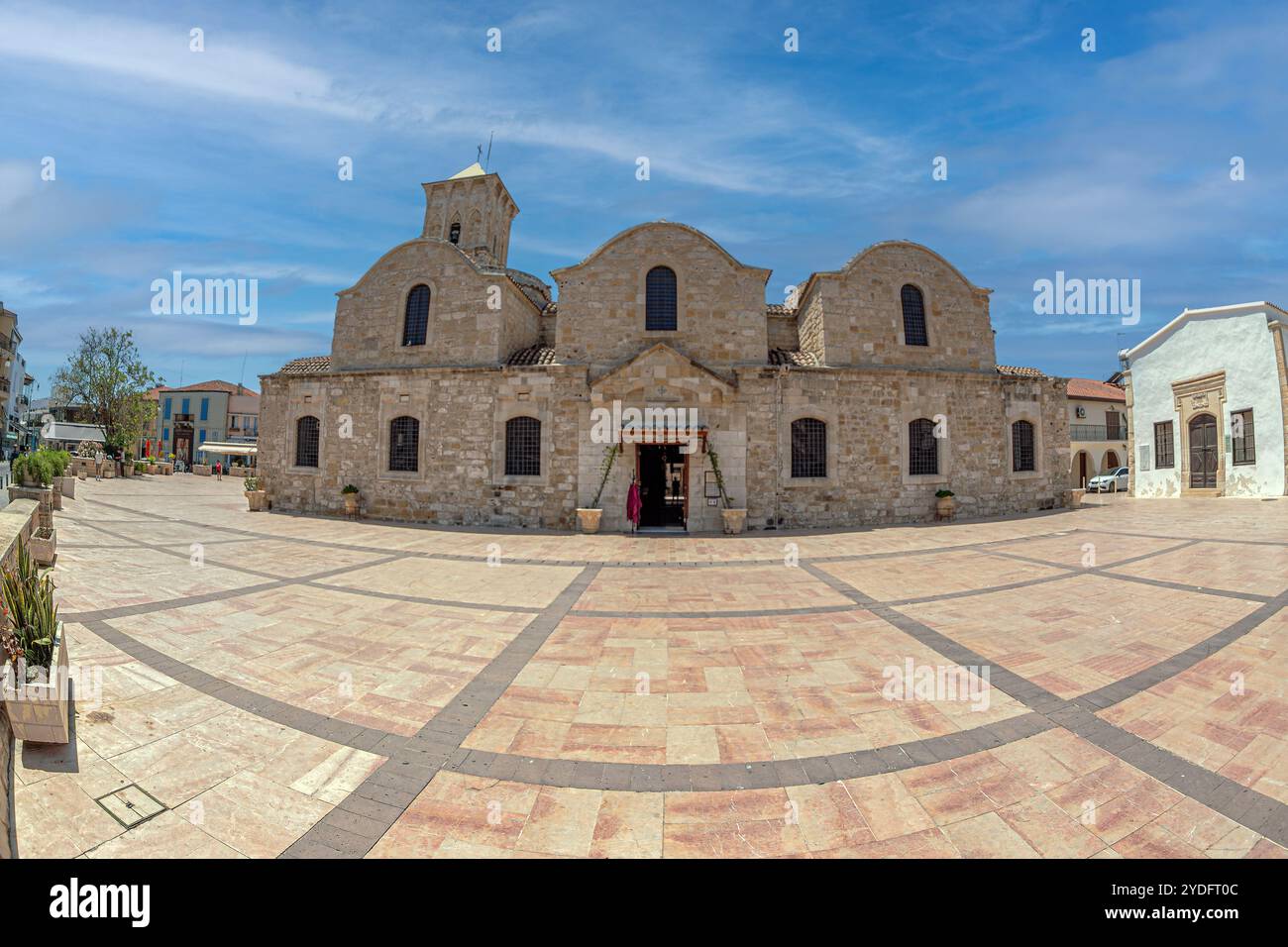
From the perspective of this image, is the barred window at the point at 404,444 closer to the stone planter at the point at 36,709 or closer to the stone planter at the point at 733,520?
the stone planter at the point at 733,520

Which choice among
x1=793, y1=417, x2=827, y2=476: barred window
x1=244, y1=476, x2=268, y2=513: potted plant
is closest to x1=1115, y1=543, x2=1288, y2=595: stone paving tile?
x1=793, y1=417, x2=827, y2=476: barred window

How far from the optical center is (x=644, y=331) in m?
15.3

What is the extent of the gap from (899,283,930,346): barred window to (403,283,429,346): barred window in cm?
1628

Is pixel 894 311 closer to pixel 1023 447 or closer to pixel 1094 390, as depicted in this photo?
pixel 1023 447

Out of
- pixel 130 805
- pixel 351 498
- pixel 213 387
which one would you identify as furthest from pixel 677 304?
pixel 213 387

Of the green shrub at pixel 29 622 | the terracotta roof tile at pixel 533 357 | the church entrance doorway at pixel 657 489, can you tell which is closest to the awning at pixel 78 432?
the terracotta roof tile at pixel 533 357

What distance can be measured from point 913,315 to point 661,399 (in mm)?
9695

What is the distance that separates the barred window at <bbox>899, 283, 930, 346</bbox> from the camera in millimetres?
16562

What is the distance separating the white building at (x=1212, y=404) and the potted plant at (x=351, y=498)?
3395 cm

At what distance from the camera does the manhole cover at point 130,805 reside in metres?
2.56

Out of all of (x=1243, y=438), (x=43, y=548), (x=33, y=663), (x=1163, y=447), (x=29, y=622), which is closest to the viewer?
(x=33, y=663)

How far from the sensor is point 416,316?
16.5m

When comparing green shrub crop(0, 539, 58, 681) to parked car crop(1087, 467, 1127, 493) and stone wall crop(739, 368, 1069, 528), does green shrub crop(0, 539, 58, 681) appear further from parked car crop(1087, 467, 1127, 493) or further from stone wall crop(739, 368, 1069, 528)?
parked car crop(1087, 467, 1127, 493)

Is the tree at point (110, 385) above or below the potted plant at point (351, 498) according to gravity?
above
